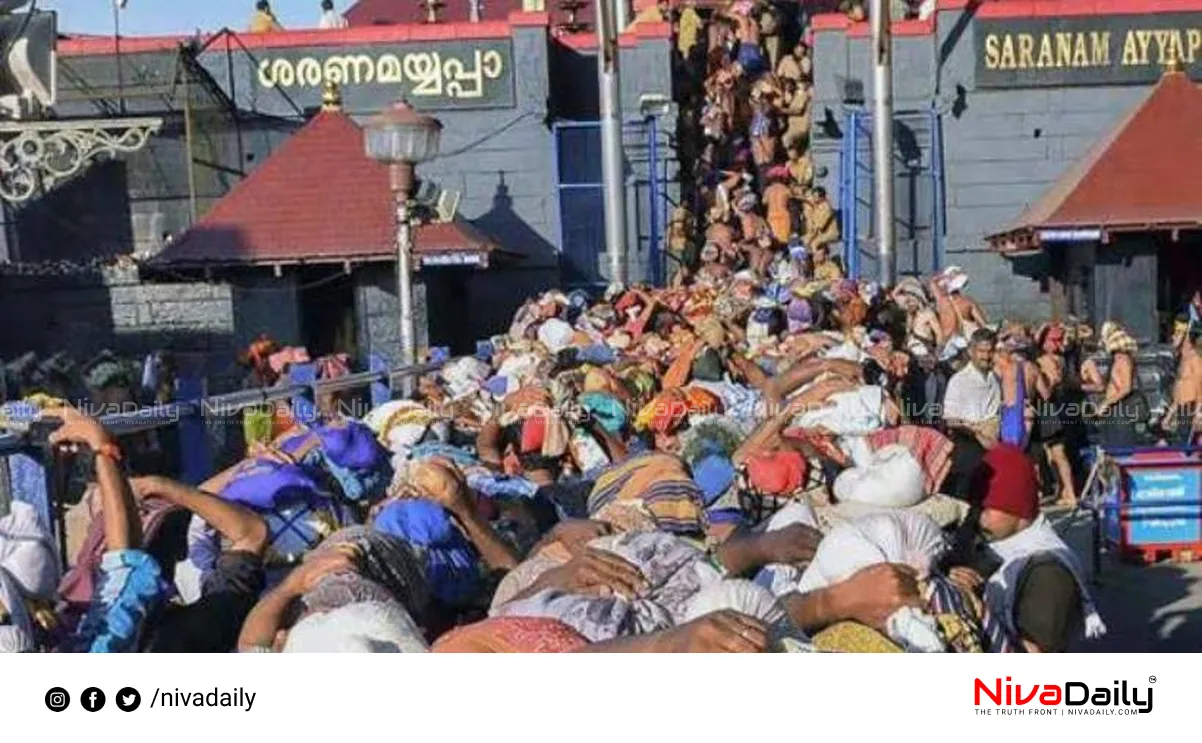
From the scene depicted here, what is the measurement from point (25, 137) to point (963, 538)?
37.1ft

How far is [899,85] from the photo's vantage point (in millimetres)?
15250

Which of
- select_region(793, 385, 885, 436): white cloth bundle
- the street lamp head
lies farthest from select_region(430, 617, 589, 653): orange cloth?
the street lamp head

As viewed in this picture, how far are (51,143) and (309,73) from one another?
9.61 feet

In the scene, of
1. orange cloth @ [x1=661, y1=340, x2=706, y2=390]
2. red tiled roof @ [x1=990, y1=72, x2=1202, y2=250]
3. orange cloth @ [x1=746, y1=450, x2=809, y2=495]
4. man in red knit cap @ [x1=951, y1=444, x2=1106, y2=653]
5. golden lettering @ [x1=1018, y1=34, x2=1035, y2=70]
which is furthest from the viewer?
golden lettering @ [x1=1018, y1=34, x2=1035, y2=70]

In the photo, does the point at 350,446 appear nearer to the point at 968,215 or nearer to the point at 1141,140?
the point at 1141,140

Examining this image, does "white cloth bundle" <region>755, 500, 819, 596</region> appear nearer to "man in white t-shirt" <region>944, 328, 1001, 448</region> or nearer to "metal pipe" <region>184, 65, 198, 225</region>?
"man in white t-shirt" <region>944, 328, 1001, 448</region>

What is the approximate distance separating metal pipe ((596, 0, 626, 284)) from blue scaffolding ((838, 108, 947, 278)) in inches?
90.1

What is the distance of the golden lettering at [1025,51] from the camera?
583 inches

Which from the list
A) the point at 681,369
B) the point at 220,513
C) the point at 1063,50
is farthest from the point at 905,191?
the point at 220,513

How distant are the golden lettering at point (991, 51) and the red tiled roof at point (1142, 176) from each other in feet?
4.75

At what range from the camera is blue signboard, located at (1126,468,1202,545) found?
6.90m

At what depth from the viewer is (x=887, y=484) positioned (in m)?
3.86
